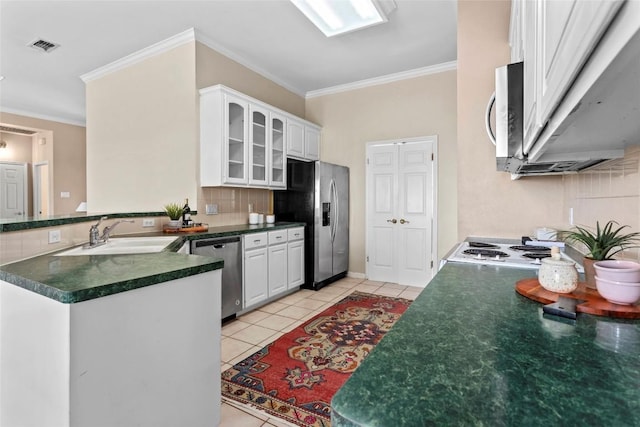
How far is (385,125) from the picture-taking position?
15.5 feet

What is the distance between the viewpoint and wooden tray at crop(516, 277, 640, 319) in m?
0.87

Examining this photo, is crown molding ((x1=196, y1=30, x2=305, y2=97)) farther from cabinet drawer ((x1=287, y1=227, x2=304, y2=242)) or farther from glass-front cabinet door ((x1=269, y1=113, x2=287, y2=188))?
cabinet drawer ((x1=287, y1=227, x2=304, y2=242))

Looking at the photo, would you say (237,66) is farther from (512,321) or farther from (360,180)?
(512,321)

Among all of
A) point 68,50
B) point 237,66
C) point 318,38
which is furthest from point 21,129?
point 318,38

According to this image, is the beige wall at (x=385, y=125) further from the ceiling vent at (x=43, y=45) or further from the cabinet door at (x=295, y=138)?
the ceiling vent at (x=43, y=45)

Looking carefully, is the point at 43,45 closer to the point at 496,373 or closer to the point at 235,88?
the point at 235,88

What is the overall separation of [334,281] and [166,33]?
3.68 meters

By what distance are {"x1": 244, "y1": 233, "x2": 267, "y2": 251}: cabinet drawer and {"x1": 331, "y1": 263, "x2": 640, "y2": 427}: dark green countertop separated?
2.62 metres

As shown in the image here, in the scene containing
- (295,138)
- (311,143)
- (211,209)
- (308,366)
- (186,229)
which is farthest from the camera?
(311,143)

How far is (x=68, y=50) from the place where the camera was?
385 centimetres

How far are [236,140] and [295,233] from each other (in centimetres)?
134

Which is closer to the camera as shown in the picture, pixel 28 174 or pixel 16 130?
pixel 16 130

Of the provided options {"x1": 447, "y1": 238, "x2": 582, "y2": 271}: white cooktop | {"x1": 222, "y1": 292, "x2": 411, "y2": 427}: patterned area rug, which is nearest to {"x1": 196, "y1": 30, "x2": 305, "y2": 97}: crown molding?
{"x1": 222, "y1": 292, "x2": 411, "y2": 427}: patterned area rug

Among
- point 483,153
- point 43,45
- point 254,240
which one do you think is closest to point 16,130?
point 43,45
